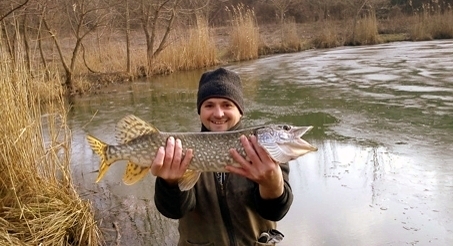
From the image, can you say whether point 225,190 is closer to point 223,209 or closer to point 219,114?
point 223,209

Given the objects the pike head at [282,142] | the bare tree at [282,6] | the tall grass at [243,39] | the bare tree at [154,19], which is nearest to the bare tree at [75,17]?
the bare tree at [154,19]

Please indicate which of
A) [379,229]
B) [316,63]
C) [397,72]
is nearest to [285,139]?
[379,229]

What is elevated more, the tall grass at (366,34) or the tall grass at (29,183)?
the tall grass at (366,34)

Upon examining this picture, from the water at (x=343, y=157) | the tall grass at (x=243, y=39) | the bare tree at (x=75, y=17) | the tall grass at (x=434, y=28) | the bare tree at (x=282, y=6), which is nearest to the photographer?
the water at (x=343, y=157)

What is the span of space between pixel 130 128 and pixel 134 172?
204mm

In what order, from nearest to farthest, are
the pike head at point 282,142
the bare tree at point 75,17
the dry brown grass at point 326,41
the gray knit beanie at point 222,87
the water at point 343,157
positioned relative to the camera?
the pike head at point 282,142, the gray knit beanie at point 222,87, the water at point 343,157, the bare tree at point 75,17, the dry brown grass at point 326,41

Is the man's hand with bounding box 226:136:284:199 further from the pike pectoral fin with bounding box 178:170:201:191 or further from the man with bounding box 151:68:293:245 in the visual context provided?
the pike pectoral fin with bounding box 178:170:201:191

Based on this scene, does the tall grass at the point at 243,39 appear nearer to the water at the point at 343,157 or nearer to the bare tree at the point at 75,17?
the bare tree at the point at 75,17

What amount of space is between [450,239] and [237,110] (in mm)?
1944

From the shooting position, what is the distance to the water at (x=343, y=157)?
3.46m

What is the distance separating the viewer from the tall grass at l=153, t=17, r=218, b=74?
13.4 m

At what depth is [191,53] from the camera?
1355 centimetres

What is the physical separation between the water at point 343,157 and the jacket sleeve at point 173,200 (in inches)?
55.8

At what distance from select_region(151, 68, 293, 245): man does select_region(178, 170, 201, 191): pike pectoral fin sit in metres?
0.02
